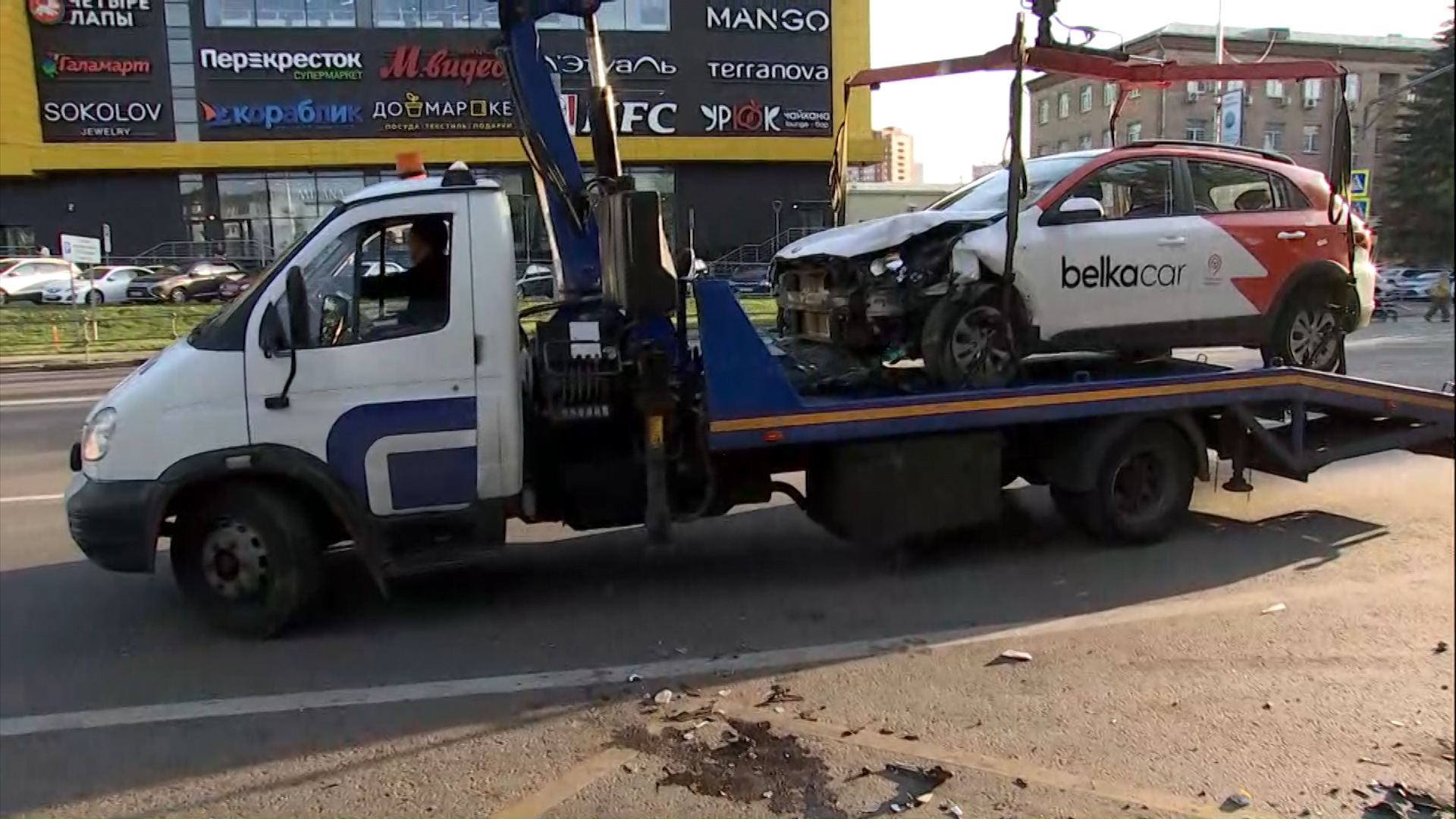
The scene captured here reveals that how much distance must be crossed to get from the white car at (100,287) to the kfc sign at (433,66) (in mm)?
12751

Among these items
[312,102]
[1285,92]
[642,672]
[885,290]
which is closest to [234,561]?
[642,672]

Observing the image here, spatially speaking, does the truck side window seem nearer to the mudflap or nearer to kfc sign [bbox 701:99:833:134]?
the mudflap

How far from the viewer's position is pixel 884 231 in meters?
6.80

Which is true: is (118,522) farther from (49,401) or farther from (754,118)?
(754,118)

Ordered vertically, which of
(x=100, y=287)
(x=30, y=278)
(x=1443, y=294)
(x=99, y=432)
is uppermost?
(x=30, y=278)

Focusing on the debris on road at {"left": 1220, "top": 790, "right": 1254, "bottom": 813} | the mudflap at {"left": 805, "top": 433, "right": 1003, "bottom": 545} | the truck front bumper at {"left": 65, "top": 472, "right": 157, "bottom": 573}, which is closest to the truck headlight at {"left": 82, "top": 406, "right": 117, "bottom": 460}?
the truck front bumper at {"left": 65, "top": 472, "right": 157, "bottom": 573}

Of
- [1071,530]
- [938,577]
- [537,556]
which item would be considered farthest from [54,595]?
[1071,530]

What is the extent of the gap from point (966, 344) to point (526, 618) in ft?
10.3

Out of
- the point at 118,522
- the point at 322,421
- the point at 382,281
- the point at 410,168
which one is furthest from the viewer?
the point at 410,168

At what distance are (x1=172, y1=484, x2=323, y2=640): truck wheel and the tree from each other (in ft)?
16.1

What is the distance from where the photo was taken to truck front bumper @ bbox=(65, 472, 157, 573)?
5164mm

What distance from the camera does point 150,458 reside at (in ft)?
17.0

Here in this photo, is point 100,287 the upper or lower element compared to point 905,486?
upper

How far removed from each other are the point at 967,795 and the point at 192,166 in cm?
4571
